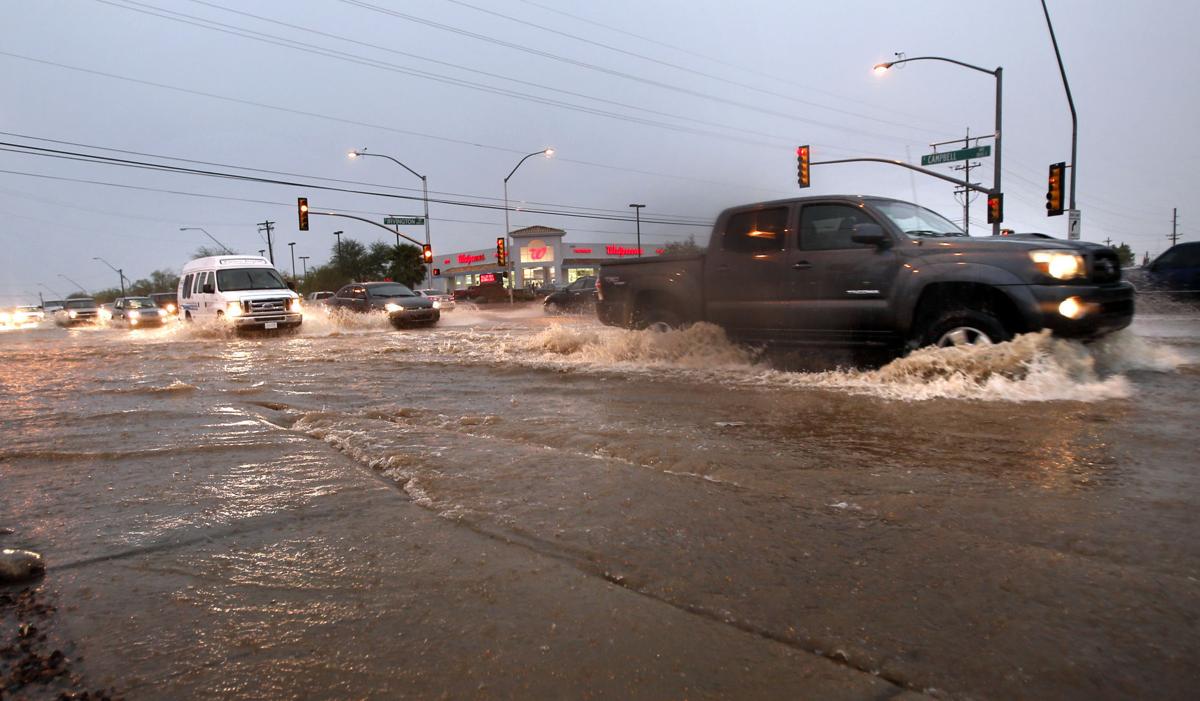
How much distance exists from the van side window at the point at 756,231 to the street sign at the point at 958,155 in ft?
62.5

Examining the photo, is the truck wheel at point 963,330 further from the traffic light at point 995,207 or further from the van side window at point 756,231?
the traffic light at point 995,207

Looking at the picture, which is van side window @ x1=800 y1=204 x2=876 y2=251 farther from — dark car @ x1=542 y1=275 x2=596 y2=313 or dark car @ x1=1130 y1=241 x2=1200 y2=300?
dark car @ x1=542 y1=275 x2=596 y2=313

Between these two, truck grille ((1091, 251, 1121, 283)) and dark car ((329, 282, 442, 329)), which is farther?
dark car ((329, 282, 442, 329))

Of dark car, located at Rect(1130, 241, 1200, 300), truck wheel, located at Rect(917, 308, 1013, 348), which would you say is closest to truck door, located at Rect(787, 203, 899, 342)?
truck wheel, located at Rect(917, 308, 1013, 348)

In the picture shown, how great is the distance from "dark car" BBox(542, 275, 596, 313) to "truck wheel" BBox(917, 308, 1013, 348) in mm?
17656

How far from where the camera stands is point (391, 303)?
20328mm

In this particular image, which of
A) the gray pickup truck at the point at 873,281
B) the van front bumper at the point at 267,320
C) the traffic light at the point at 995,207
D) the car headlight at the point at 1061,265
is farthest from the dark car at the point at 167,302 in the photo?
the traffic light at the point at 995,207

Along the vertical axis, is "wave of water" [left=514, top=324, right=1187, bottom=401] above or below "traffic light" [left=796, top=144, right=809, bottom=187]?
below

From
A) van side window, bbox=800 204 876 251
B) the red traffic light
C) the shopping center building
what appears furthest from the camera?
the shopping center building

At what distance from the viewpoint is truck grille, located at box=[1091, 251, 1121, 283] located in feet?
18.4

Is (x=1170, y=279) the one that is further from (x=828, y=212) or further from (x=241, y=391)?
(x=241, y=391)

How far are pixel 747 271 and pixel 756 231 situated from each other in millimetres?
447

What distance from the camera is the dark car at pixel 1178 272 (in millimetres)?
12375

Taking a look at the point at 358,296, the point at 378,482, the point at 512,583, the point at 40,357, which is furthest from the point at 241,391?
the point at 358,296
